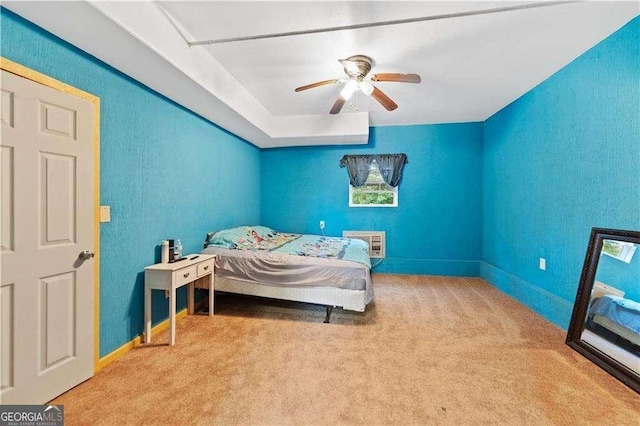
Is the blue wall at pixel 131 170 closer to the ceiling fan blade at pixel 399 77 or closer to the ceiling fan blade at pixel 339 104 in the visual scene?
the ceiling fan blade at pixel 339 104

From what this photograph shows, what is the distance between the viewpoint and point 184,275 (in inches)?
93.7

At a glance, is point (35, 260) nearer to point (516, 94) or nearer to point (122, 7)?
point (122, 7)

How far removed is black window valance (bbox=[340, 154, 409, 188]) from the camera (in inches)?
179

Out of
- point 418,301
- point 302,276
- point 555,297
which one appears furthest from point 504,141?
point 302,276

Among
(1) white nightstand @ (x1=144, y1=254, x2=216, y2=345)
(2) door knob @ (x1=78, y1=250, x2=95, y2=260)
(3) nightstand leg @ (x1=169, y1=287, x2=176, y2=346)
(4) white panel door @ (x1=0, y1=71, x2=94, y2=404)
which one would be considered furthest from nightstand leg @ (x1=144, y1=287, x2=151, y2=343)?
(2) door knob @ (x1=78, y1=250, x2=95, y2=260)

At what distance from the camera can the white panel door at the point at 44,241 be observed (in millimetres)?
1404

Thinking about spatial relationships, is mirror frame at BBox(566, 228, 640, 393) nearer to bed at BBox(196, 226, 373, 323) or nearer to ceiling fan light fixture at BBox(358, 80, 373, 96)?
bed at BBox(196, 226, 373, 323)

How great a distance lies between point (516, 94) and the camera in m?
3.32

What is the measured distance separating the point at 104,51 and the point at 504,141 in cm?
470

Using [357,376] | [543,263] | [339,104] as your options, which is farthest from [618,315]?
[339,104]

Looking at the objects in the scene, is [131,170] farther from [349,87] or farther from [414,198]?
[414,198]

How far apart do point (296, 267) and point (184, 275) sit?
1.08 metres

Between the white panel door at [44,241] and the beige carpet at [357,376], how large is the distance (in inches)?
10.7

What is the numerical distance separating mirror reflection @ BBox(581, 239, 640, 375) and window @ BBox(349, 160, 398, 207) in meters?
2.79
